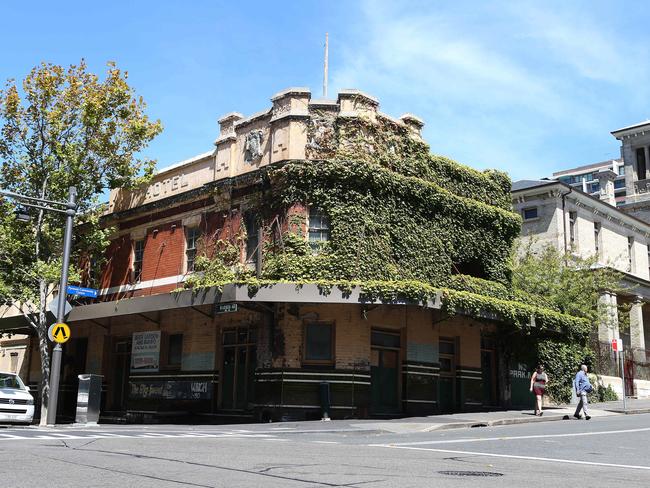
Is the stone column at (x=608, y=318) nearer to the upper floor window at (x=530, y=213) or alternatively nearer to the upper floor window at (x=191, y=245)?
the upper floor window at (x=530, y=213)

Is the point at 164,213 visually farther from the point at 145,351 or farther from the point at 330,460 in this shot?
the point at 330,460

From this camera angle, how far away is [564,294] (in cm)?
3025

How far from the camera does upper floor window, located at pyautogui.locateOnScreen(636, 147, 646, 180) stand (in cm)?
5353

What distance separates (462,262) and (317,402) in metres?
8.17

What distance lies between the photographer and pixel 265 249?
901 inches

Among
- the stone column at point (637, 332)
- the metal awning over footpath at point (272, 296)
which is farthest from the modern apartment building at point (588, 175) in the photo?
the metal awning over footpath at point (272, 296)

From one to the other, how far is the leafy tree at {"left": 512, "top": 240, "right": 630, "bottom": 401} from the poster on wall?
45.3ft

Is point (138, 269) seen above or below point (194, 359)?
above

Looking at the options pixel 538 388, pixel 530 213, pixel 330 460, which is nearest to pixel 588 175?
pixel 530 213

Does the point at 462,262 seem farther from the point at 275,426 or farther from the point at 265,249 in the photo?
the point at 275,426

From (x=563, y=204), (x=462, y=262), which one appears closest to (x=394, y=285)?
(x=462, y=262)

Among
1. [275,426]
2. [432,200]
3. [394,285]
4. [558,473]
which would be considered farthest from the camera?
[432,200]

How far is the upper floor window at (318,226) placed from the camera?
74.8 ft

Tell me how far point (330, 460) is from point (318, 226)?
1306 cm
